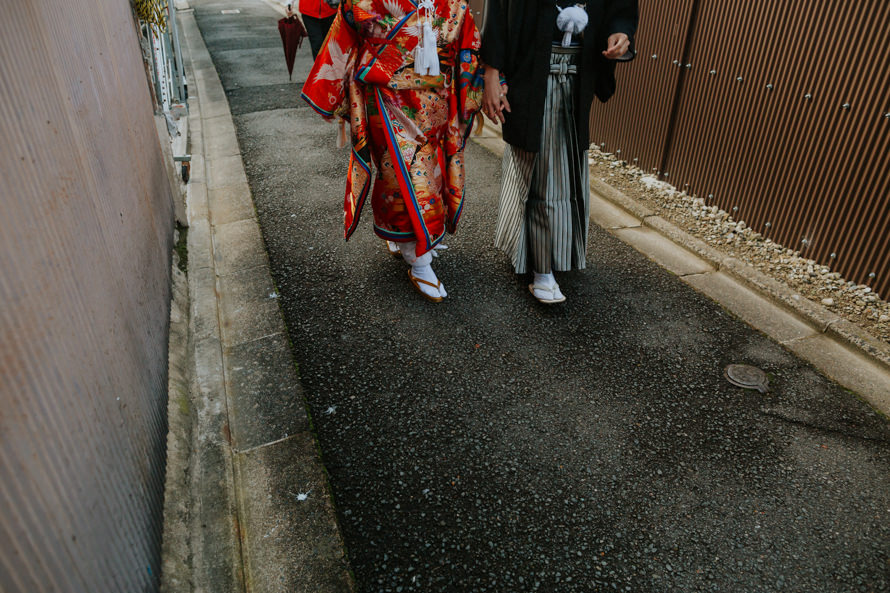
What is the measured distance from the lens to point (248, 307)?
140 inches

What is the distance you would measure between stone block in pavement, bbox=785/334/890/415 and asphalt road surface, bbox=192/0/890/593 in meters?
0.10

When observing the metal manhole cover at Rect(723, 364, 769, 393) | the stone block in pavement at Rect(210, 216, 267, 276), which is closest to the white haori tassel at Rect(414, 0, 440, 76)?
the stone block in pavement at Rect(210, 216, 267, 276)

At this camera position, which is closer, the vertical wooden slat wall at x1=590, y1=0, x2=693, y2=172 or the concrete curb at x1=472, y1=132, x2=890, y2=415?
the concrete curb at x1=472, y1=132, x2=890, y2=415

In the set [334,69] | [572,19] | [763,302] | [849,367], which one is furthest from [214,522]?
[763,302]

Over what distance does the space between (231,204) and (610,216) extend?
3.14 metres

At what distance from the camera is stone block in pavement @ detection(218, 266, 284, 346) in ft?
10.9

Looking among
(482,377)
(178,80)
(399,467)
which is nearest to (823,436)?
(482,377)

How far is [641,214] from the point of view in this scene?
4.66m

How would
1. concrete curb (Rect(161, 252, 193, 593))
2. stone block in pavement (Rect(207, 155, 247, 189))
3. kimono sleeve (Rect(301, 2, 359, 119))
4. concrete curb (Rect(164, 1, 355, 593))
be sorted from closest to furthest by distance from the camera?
concrete curb (Rect(161, 252, 193, 593)) → concrete curb (Rect(164, 1, 355, 593)) → kimono sleeve (Rect(301, 2, 359, 119)) → stone block in pavement (Rect(207, 155, 247, 189))

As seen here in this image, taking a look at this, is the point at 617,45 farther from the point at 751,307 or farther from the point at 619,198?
the point at 619,198

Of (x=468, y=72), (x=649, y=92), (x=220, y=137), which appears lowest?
(x=220, y=137)

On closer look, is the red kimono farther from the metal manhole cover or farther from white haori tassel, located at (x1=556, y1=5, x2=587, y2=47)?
the metal manhole cover

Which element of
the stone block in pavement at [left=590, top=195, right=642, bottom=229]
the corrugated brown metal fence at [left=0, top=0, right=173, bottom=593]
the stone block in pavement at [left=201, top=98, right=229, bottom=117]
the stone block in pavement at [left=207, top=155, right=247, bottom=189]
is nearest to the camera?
the corrugated brown metal fence at [left=0, top=0, right=173, bottom=593]

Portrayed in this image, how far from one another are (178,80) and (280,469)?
21.7 ft
